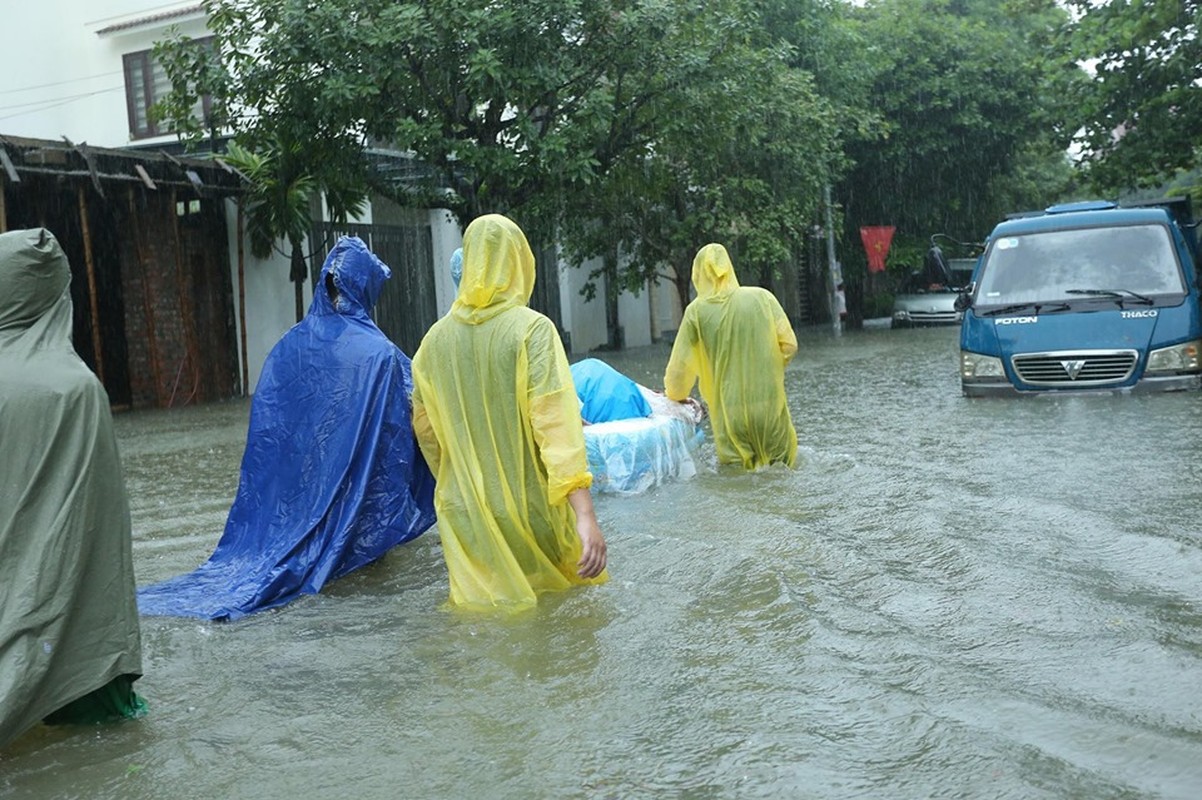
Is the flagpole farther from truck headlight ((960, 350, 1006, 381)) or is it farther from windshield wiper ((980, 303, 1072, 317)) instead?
windshield wiper ((980, 303, 1072, 317))

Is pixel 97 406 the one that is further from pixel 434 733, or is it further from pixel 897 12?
pixel 897 12

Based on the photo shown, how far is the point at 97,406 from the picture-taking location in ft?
14.3

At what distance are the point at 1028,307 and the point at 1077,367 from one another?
0.70 metres

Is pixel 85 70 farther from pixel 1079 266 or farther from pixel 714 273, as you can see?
pixel 714 273

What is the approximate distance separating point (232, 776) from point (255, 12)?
14499mm

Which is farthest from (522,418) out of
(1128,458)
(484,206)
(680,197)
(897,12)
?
(897,12)

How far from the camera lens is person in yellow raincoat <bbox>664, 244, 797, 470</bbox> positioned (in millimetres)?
9422

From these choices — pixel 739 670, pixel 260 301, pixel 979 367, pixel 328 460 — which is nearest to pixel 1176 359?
pixel 979 367

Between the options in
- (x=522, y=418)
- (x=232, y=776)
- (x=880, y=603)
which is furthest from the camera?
(x=880, y=603)

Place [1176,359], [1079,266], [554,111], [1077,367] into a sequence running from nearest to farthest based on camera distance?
[1176,359]
[1077,367]
[1079,266]
[554,111]

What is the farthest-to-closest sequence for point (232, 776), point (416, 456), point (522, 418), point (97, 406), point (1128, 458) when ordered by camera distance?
point (1128, 458) → point (416, 456) → point (522, 418) → point (97, 406) → point (232, 776)

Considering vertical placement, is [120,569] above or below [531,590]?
above

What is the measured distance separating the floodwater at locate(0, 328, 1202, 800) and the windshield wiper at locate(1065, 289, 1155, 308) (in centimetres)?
355

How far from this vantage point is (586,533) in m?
4.96
